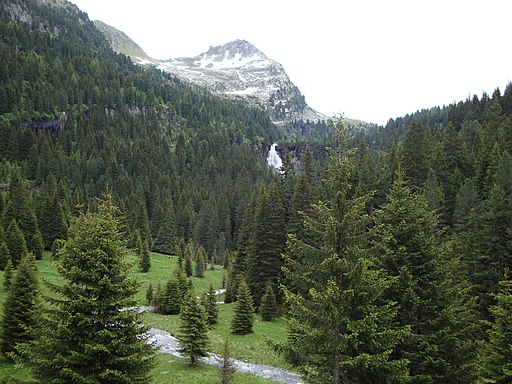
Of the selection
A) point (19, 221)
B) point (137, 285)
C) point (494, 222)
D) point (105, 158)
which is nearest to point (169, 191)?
point (105, 158)

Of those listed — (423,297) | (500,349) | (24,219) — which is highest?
(423,297)

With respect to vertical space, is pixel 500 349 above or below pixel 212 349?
above

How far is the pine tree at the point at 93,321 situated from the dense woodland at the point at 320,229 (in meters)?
0.19

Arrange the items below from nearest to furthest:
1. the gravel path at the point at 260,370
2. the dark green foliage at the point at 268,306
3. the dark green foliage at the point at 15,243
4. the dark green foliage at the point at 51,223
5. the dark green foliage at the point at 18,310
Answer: the dark green foliage at the point at 18,310, the gravel path at the point at 260,370, the dark green foliage at the point at 268,306, the dark green foliage at the point at 15,243, the dark green foliage at the point at 51,223

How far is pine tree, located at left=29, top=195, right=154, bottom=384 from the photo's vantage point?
12812 mm

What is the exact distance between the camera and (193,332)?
28797mm

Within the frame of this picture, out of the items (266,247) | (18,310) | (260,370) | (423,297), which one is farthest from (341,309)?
(266,247)

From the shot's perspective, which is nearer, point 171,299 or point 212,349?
point 212,349

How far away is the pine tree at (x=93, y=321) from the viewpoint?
12812 millimetres

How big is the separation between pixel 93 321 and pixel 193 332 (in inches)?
643

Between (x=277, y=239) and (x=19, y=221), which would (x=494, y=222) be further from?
(x=19, y=221)

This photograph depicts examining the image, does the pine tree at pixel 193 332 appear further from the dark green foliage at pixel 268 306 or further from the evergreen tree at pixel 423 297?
the dark green foliage at pixel 268 306

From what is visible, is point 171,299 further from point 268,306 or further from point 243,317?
point 268,306

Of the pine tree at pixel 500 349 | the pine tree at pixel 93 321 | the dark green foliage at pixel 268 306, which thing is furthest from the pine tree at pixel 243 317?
the pine tree at pixel 93 321
